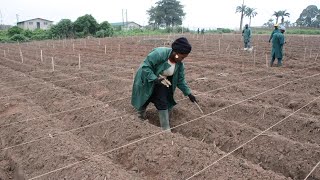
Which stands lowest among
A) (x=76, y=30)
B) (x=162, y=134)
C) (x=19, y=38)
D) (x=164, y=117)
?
(x=162, y=134)

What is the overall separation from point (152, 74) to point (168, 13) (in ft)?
174

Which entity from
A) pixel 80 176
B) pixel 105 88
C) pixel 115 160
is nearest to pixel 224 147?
pixel 115 160

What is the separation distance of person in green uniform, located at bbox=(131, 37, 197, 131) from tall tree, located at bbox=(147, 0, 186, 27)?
5199cm

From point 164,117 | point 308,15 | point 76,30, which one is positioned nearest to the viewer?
point 164,117

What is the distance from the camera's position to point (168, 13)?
55281mm

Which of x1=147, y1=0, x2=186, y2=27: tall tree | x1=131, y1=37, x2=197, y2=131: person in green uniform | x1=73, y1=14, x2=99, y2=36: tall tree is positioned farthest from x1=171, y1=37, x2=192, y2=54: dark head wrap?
x1=147, y1=0, x2=186, y2=27: tall tree

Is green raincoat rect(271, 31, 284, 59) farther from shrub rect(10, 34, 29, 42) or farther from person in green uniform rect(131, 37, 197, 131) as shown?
shrub rect(10, 34, 29, 42)

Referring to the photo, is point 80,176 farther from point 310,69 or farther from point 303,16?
point 303,16

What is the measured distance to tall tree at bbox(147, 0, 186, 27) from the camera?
55.0 metres

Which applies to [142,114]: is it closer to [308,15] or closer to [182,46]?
[182,46]

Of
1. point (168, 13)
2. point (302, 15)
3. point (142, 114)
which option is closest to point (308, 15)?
point (302, 15)

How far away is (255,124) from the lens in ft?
15.8

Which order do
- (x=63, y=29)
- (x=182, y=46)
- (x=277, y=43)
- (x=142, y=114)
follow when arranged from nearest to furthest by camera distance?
1. (x=182, y=46)
2. (x=142, y=114)
3. (x=277, y=43)
4. (x=63, y=29)

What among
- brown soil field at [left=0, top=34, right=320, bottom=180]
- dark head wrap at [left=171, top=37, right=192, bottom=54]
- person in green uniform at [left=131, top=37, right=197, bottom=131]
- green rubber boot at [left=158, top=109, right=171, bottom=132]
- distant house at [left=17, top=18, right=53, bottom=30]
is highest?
distant house at [left=17, top=18, right=53, bottom=30]
